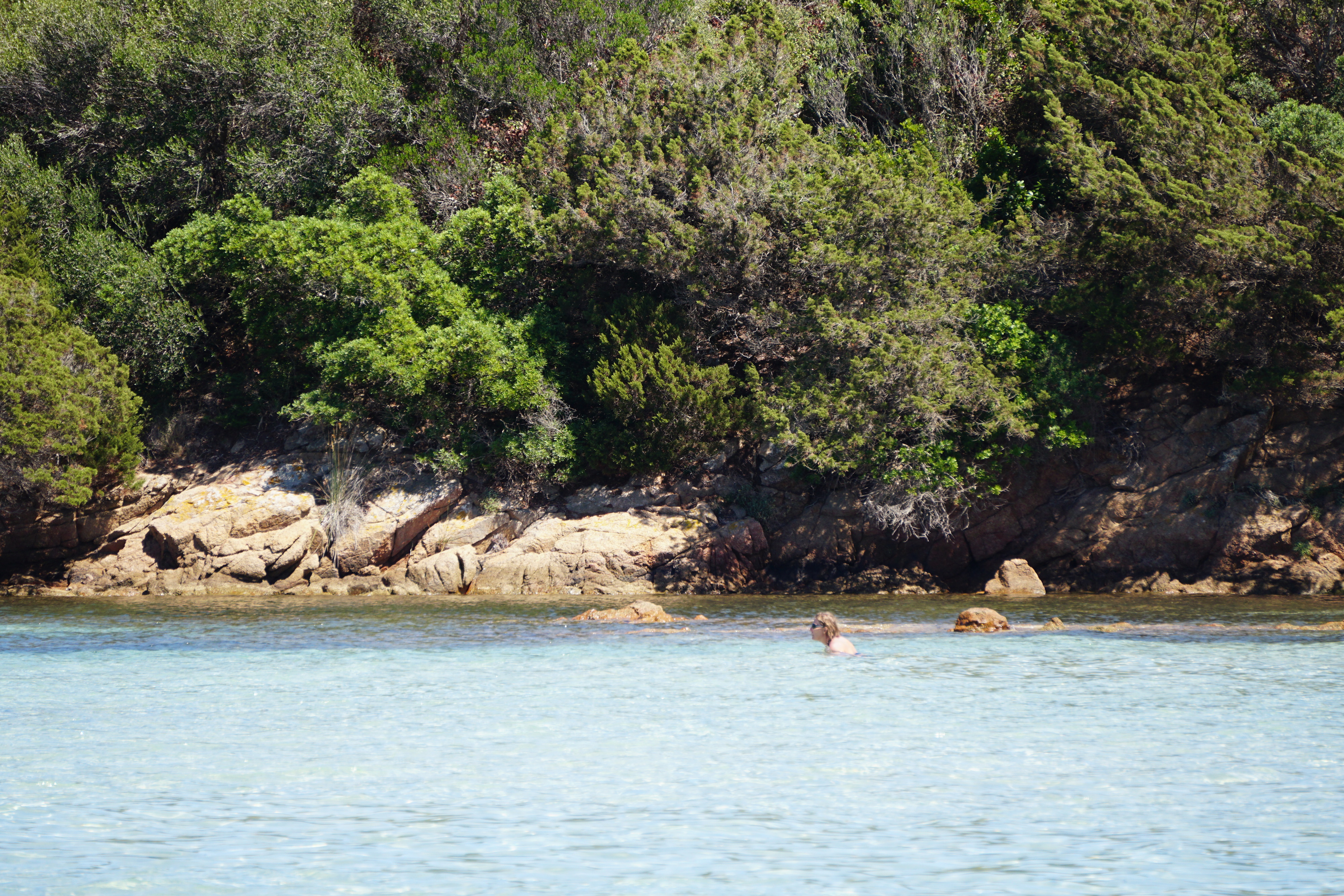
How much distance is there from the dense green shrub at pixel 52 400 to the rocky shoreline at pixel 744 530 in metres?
1.61

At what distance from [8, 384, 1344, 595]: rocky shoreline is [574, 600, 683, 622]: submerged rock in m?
5.20

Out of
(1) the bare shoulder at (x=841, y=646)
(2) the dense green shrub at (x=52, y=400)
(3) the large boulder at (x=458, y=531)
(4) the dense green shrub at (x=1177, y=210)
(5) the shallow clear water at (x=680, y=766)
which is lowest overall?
(5) the shallow clear water at (x=680, y=766)

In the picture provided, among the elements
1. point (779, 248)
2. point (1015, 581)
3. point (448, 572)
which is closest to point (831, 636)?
point (1015, 581)

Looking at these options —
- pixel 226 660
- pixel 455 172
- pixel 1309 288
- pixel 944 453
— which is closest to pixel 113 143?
pixel 455 172

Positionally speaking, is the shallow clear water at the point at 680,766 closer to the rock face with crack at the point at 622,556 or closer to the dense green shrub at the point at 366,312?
the rock face with crack at the point at 622,556

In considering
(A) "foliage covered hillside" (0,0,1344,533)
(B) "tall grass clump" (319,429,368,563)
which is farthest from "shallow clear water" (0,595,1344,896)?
(B) "tall grass clump" (319,429,368,563)

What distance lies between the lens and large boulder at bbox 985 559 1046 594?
25.0m

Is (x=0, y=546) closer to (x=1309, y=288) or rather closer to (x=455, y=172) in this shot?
(x=455, y=172)

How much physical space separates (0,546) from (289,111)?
1395 centimetres

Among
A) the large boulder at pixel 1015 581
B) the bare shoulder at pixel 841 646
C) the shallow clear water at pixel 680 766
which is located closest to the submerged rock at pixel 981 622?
the shallow clear water at pixel 680 766

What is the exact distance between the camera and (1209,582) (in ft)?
80.8

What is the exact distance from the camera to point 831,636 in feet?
52.0

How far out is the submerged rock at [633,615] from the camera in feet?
65.4

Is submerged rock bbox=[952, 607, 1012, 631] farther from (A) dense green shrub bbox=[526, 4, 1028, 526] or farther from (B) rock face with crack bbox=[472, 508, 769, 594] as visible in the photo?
(B) rock face with crack bbox=[472, 508, 769, 594]
